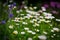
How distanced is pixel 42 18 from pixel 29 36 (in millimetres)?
978

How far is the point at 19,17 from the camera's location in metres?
5.22

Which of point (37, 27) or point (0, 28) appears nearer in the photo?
point (0, 28)

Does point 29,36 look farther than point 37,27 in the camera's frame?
No

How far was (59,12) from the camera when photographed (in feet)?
19.1

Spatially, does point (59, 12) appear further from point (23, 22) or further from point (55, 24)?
point (23, 22)

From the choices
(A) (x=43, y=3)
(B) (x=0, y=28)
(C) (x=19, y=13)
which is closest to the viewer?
(B) (x=0, y=28)

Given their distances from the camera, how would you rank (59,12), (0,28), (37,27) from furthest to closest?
1. (59,12)
2. (37,27)
3. (0,28)

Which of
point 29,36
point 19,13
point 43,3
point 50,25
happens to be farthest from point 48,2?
point 29,36

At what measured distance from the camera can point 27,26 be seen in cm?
472

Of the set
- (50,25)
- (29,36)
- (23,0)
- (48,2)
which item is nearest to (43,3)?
(48,2)

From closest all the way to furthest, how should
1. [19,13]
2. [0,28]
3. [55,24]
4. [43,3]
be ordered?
1. [0,28]
2. [55,24]
3. [19,13]
4. [43,3]

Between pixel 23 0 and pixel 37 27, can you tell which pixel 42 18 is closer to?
pixel 37 27

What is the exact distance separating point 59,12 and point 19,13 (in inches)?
43.1

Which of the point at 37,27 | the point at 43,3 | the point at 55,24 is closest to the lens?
the point at 37,27
